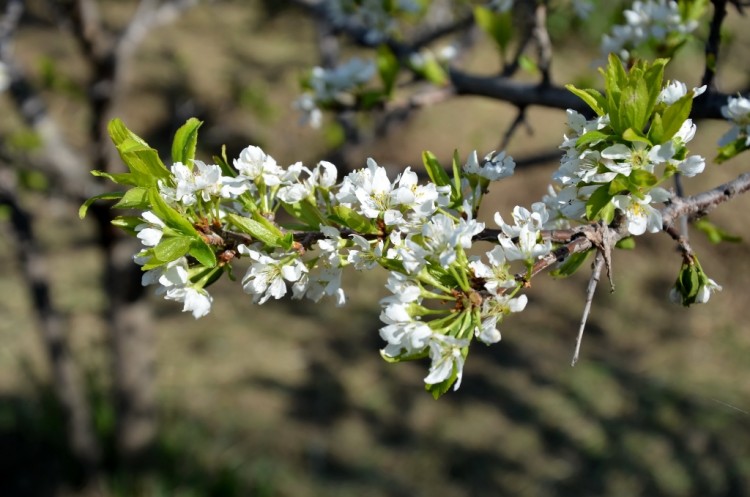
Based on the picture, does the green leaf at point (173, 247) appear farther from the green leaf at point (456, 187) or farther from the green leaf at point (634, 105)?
the green leaf at point (634, 105)

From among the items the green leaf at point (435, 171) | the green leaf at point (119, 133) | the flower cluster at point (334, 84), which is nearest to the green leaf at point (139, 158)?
the green leaf at point (119, 133)

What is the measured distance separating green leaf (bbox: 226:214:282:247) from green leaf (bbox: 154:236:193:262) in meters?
0.06

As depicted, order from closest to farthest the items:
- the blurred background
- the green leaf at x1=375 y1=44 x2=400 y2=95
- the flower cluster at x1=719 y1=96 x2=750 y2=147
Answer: the flower cluster at x1=719 y1=96 x2=750 y2=147, the green leaf at x1=375 y1=44 x2=400 y2=95, the blurred background

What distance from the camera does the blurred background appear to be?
2.51 m

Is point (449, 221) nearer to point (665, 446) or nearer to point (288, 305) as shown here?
point (665, 446)

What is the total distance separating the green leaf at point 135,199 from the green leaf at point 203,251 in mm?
82

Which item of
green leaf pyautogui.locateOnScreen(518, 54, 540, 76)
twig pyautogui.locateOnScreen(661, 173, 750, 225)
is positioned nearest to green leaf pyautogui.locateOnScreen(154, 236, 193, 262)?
twig pyautogui.locateOnScreen(661, 173, 750, 225)

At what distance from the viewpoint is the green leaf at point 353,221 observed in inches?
31.9

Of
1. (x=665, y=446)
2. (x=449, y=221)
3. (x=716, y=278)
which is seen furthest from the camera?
(x=716, y=278)

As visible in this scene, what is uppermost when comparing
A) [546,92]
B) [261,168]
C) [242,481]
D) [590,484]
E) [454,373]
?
[261,168]

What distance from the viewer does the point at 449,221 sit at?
2.39ft

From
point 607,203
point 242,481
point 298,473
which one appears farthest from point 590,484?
point 607,203

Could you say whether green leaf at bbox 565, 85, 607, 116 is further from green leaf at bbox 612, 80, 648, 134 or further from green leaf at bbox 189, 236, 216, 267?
green leaf at bbox 189, 236, 216, 267

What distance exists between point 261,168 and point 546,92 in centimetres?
82
